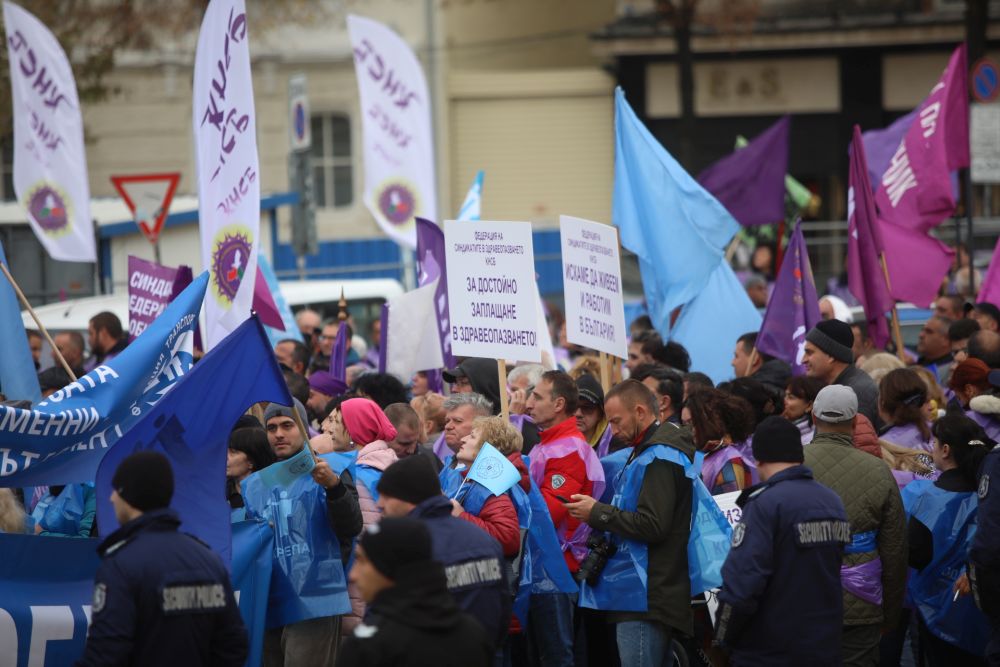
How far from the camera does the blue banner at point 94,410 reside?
6.54m

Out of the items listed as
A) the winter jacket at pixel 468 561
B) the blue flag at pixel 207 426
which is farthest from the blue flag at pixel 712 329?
the winter jacket at pixel 468 561

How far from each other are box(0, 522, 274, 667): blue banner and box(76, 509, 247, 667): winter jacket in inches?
46.2

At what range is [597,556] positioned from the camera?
750 cm

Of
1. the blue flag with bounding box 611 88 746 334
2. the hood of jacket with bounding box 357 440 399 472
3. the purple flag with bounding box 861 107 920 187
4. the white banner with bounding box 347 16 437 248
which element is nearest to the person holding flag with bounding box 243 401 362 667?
the hood of jacket with bounding box 357 440 399 472

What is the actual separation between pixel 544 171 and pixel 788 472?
23024 mm

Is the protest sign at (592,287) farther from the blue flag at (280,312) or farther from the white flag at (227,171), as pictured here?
the blue flag at (280,312)

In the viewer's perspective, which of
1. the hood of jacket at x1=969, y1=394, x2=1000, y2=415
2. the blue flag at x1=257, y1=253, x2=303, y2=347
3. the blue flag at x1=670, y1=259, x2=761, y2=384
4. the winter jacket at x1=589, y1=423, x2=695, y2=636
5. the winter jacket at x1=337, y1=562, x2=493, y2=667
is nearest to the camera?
the winter jacket at x1=337, y1=562, x2=493, y2=667

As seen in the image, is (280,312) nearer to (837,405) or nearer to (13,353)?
(13,353)

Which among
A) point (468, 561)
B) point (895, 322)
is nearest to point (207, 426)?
point (468, 561)

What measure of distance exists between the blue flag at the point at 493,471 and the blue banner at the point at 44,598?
169 cm

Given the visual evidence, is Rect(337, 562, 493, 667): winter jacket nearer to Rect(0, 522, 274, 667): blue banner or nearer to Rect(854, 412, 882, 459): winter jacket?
Rect(0, 522, 274, 667): blue banner

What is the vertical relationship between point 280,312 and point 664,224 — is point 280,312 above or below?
below

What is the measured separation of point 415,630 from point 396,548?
0.82ft

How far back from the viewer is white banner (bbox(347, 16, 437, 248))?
52.6ft
